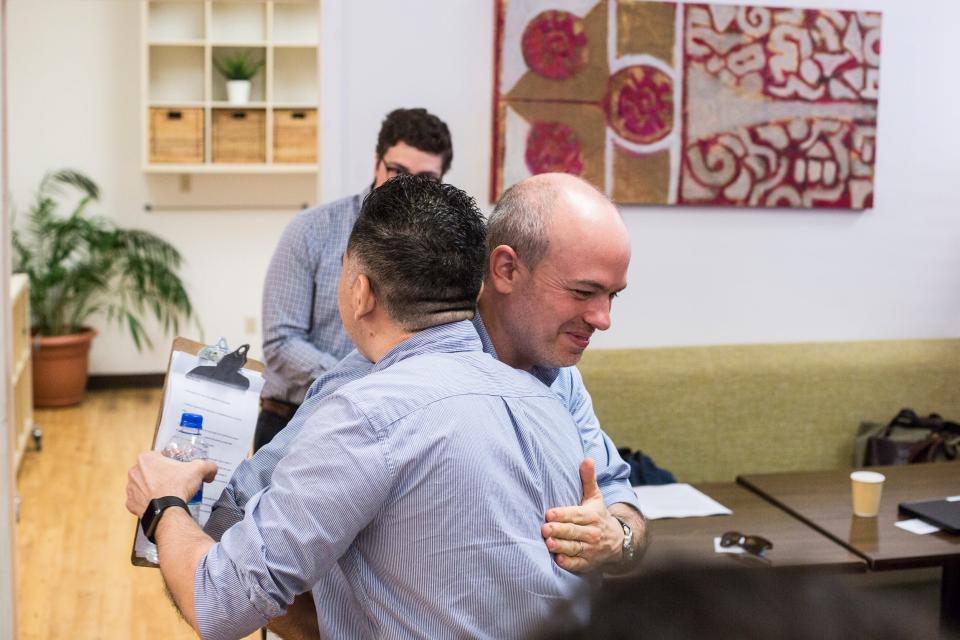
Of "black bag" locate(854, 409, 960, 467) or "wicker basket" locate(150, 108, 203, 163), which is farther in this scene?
"wicker basket" locate(150, 108, 203, 163)

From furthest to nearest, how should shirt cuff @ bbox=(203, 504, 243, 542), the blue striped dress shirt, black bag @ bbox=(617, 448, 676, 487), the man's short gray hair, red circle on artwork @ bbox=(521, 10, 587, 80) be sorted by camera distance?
red circle on artwork @ bbox=(521, 10, 587, 80), black bag @ bbox=(617, 448, 676, 487), the blue striped dress shirt, the man's short gray hair, shirt cuff @ bbox=(203, 504, 243, 542)

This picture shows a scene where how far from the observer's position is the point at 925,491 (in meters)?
3.08

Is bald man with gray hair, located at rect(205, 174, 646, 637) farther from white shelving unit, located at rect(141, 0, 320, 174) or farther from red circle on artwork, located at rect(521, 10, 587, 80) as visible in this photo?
white shelving unit, located at rect(141, 0, 320, 174)

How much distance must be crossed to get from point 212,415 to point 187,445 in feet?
0.18

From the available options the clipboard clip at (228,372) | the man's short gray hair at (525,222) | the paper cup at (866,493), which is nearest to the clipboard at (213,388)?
the clipboard clip at (228,372)

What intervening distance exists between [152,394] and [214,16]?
2436 mm

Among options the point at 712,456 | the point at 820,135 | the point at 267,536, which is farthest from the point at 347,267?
the point at 820,135

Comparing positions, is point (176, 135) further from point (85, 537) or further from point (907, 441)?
point (907, 441)

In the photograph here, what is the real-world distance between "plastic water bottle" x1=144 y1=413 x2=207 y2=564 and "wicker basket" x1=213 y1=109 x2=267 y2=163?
5620 mm

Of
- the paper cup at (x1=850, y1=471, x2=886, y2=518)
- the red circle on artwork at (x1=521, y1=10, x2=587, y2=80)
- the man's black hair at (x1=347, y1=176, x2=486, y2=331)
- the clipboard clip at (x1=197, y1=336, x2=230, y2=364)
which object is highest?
the red circle on artwork at (x1=521, y1=10, x2=587, y2=80)

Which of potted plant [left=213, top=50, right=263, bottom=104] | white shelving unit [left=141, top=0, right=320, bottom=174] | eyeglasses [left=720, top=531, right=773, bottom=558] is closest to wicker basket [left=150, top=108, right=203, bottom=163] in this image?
white shelving unit [left=141, top=0, right=320, bottom=174]

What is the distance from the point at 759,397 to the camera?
152 inches

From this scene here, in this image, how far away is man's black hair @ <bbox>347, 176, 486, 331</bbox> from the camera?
145 cm

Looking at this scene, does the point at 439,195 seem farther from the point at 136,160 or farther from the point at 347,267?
the point at 136,160
